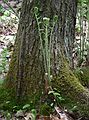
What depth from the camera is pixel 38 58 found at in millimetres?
3299

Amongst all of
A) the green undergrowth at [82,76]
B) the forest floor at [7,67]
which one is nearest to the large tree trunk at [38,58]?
the forest floor at [7,67]

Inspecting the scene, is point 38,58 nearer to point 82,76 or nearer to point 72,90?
point 72,90

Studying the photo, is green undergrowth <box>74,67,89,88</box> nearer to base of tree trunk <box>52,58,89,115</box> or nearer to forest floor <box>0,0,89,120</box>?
base of tree trunk <box>52,58,89,115</box>

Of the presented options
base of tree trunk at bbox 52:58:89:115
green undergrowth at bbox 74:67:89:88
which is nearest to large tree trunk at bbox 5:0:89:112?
base of tree trunk at bbox 52:58:89:115

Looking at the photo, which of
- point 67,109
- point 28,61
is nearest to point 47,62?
point 28,61

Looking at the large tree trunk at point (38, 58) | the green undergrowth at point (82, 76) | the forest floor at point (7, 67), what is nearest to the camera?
the forest floor at point (7, 67)

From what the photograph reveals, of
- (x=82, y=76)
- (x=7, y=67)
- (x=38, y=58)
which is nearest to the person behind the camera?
(x=38, y=58)

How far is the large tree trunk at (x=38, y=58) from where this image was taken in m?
3.29

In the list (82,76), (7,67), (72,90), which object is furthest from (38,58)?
(7,67)

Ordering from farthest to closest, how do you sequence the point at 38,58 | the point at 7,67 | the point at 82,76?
the point at 7,67 < the point at 82,76 < the point at 38,58

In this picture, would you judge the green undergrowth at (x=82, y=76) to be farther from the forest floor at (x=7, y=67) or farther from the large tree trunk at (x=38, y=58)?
the forest floor at (x=7, y=67)

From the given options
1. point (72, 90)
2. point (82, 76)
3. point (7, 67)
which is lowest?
point (72, 90)

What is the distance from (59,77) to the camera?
336 centimetres

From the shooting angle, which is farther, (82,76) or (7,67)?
(7,67)
